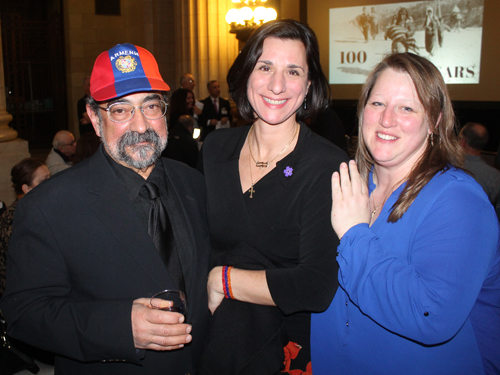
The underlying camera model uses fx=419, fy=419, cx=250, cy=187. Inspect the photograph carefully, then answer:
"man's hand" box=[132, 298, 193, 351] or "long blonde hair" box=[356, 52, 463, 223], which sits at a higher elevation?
"long blonde hair" box=[356, 52, 463, 223]

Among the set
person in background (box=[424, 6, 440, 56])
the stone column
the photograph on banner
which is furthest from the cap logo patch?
person in background (box=[424, 6, 440, 56])

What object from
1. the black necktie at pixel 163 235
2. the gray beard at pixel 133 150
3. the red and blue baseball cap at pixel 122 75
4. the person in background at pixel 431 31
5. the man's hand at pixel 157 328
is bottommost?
the man's hand at pixel 157 328

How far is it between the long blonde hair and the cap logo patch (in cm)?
98

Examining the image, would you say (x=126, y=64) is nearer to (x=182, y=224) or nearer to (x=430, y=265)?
(x=182, y=224)

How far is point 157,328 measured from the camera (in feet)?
4.61

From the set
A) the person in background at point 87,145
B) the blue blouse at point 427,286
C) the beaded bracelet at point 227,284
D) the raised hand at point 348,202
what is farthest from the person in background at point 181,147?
the blue blouse at point 427,286

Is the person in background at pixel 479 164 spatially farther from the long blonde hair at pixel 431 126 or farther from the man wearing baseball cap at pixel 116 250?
the man wearing baseball cap at pixel 116 250

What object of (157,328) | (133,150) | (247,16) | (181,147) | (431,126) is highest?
(247,16)

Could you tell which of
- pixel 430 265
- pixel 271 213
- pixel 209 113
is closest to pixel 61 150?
pixel 209 113

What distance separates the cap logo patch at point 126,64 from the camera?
1.68 meters

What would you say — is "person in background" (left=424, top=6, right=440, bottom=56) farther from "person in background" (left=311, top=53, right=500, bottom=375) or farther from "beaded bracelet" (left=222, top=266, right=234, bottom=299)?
"beaded bracelet" (left=222, top=266, right=234, bottom=299)

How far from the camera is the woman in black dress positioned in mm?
1523

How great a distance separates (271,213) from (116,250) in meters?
0.61

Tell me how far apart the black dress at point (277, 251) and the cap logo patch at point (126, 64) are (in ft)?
1.85
